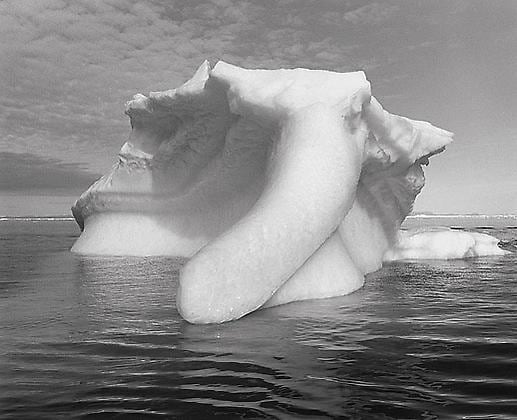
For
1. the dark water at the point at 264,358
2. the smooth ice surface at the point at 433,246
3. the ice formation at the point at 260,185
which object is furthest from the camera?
the smooth ice surface at the point at 433,246

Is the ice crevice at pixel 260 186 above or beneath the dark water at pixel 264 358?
above

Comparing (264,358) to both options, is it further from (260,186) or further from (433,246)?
(433,246)

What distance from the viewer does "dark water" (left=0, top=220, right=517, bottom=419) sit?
3.46 m

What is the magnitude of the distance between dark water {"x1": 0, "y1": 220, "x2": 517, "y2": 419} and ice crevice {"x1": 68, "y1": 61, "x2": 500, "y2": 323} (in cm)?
54

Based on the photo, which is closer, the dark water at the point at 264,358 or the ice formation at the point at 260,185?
the dark water at the point at 264,358

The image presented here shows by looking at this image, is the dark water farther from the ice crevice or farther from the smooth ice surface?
the smooth ice surface

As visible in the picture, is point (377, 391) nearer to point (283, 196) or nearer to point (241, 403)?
point (241, 403)

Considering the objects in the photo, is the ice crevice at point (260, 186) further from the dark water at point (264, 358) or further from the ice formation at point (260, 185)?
the dark water at point (264, 358)

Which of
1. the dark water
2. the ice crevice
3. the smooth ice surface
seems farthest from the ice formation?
the smooth ice surface

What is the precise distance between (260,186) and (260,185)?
2 cm

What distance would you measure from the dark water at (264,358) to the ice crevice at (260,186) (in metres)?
0.54

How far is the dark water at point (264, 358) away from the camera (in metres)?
3.46

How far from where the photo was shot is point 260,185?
11.5m

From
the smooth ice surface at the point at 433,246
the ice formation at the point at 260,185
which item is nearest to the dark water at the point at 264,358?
the ice formation at the point at 260,185
